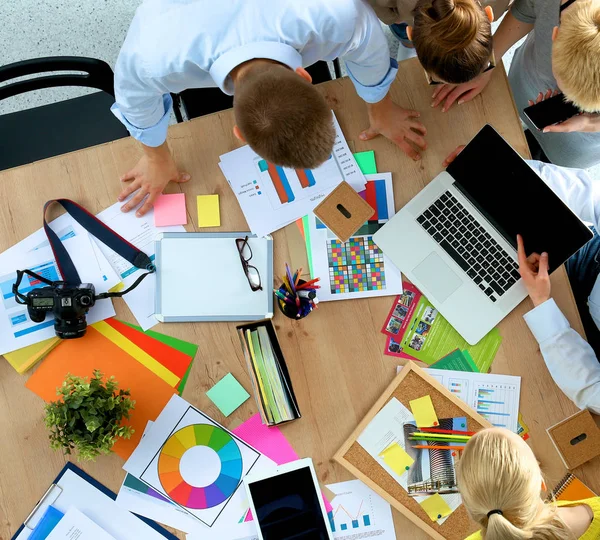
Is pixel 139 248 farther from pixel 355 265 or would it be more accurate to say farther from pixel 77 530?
pixel 77 530

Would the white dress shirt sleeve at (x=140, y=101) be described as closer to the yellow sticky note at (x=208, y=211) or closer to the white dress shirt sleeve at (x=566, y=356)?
the yellow sticky note at (x=208, y=211)

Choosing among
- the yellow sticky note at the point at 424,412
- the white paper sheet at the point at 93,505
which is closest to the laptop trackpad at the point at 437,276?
the yellow sticky note at the point at 424,412

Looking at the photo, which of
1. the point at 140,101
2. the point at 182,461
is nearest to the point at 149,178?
the point at 140,101

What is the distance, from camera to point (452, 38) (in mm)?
1015

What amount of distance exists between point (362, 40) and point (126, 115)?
0.50 metres

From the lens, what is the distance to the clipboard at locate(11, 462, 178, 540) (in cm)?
122

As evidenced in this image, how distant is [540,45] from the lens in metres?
1.33

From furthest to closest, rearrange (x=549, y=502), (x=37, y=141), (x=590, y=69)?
(x=37, y=141) → (x=549, y=502) → (x=590, y=69)

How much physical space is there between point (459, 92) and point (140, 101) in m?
0.70

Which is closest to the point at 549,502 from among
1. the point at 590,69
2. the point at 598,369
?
the point at 598,369

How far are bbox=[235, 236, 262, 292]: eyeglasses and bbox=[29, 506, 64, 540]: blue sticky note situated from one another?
25.1 inches

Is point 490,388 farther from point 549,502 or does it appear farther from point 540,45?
point 540,45

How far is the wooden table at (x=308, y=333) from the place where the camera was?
123 centimetres

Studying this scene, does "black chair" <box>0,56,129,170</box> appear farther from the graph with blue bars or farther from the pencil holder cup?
the graph with blue bars
